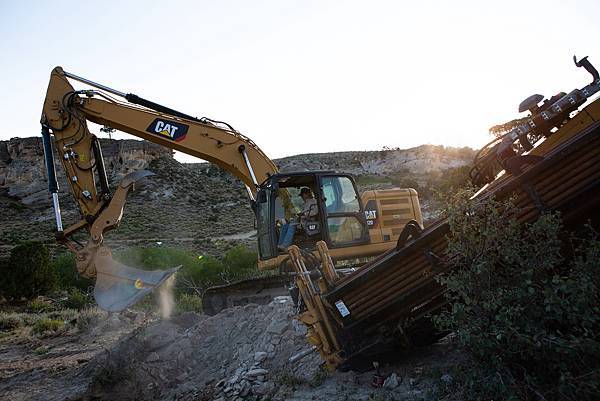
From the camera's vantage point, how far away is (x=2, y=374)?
970 cm

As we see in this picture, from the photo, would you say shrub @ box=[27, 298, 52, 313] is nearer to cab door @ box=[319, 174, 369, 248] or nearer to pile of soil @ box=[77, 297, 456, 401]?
pile of soil @ box=[77, 297, 456, 401]

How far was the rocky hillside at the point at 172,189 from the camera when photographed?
37.4 m

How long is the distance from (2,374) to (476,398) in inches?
358

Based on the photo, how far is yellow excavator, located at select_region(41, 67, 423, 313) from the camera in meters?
9.15

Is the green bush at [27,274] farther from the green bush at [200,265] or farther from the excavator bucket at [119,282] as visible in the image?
the excavator bucket at [119,282]

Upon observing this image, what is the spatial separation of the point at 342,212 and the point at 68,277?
62.7 feet

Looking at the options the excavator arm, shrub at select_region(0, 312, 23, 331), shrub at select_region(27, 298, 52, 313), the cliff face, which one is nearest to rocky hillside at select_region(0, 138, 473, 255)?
the cliff face

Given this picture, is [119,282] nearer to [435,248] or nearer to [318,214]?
[318,214]

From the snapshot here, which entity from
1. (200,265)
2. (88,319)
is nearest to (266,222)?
(88,319)

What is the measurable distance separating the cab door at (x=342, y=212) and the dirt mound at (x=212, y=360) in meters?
1.51

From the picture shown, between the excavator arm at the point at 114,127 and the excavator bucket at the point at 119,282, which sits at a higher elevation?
the excavator arm at the point at 114,127

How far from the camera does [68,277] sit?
24250 millimetres

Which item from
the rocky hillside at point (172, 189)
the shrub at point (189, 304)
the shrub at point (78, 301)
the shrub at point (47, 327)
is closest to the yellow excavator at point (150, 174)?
the shrub at point (189, 304)

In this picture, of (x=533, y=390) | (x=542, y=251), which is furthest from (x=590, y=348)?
(x=542, y=251)
